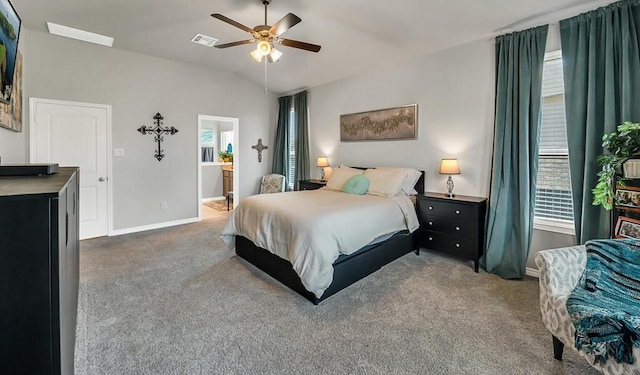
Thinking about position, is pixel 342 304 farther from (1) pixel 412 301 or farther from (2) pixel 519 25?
(2) pixel 519 25

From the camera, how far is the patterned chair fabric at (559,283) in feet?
5.39

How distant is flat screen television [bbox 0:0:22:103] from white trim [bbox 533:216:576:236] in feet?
15.5

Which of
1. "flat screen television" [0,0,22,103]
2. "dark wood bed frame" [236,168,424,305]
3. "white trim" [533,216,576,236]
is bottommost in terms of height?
"dark wood bed frame" [236,168,424,305]

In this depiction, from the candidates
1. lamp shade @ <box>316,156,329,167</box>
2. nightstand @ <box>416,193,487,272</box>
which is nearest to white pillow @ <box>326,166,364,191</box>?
lamp shade @ <box>316,156,329,167</box>

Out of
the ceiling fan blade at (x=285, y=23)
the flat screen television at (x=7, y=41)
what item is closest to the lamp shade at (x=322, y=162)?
the ceiling fan blade at (x=285, y=23)

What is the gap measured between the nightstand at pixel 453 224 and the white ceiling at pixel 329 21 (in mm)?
1911

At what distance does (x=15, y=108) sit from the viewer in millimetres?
3281

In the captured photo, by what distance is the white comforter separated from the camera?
7.94 ft

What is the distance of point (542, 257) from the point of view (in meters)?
1.82

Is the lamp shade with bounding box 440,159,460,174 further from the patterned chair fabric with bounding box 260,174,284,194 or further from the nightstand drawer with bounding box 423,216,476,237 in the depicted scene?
the patterned chair fabric with bounding box 260,174,284,194

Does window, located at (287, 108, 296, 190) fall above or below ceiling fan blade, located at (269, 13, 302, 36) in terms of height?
below

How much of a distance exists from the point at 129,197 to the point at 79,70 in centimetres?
192

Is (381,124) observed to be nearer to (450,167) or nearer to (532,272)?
(450,167)

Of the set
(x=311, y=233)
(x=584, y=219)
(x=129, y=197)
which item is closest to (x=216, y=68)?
(x=129, y=197)
